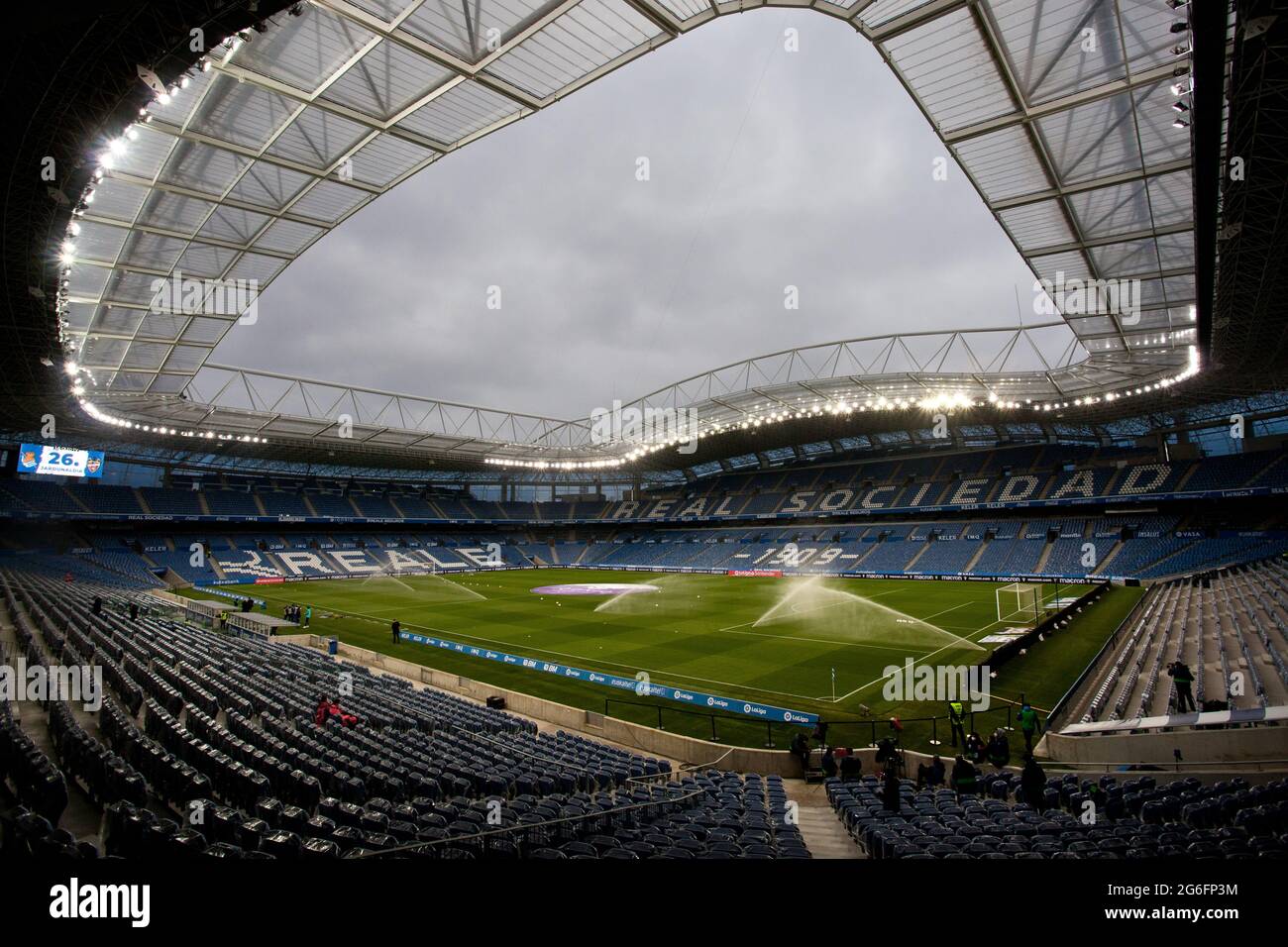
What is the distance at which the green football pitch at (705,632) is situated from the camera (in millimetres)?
21891

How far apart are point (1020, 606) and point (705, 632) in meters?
18.8

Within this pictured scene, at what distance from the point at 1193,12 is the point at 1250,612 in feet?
80.5

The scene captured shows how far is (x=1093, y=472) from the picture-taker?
187ft

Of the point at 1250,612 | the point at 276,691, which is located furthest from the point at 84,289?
the point at 1250,612

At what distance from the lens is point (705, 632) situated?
33000 mm

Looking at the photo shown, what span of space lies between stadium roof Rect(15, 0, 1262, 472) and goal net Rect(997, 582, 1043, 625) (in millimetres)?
Answer: 14631
